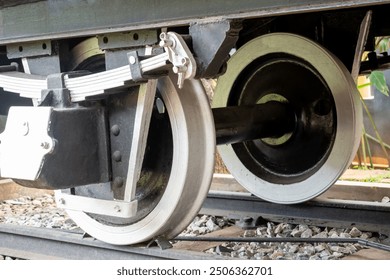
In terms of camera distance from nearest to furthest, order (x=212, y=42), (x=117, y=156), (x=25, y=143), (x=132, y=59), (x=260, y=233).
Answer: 1. (x=212, y=42)
2. (x=132, y=59)
3. (x=25, y=143)
4. (x=117, y=156)
5. (x=260, y=233)

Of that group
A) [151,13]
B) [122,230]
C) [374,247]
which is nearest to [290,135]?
[374,247]

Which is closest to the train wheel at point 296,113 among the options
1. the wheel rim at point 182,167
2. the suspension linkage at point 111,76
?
the wheel rim at point 182,167

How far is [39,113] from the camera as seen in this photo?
95.5 inches

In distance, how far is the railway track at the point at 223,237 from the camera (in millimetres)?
2727

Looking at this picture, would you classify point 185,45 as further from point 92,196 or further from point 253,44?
point 253,44

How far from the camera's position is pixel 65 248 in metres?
2.90

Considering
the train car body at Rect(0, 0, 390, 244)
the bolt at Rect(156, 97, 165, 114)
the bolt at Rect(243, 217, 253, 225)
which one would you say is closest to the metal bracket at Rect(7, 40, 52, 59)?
the train car body at Rect(0, 0, 390, 244)

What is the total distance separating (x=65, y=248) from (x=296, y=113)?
1413 mm

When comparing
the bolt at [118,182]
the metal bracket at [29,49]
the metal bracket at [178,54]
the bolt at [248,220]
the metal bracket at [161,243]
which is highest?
the metal bracket at [29,49]

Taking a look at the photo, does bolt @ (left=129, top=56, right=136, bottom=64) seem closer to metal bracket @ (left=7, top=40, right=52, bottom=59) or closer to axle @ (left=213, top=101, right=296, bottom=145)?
metal bracket @ (left=7, top=40, right=52, bottom=59)

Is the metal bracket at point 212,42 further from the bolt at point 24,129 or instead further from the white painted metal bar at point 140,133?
the bolt at point 24,129

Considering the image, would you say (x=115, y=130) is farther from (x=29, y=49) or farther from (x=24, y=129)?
(x=29, y=49)

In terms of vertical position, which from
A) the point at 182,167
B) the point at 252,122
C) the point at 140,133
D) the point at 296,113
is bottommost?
the point at 182,167

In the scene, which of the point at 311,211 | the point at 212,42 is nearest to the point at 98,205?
Answer: the point at 212,42
